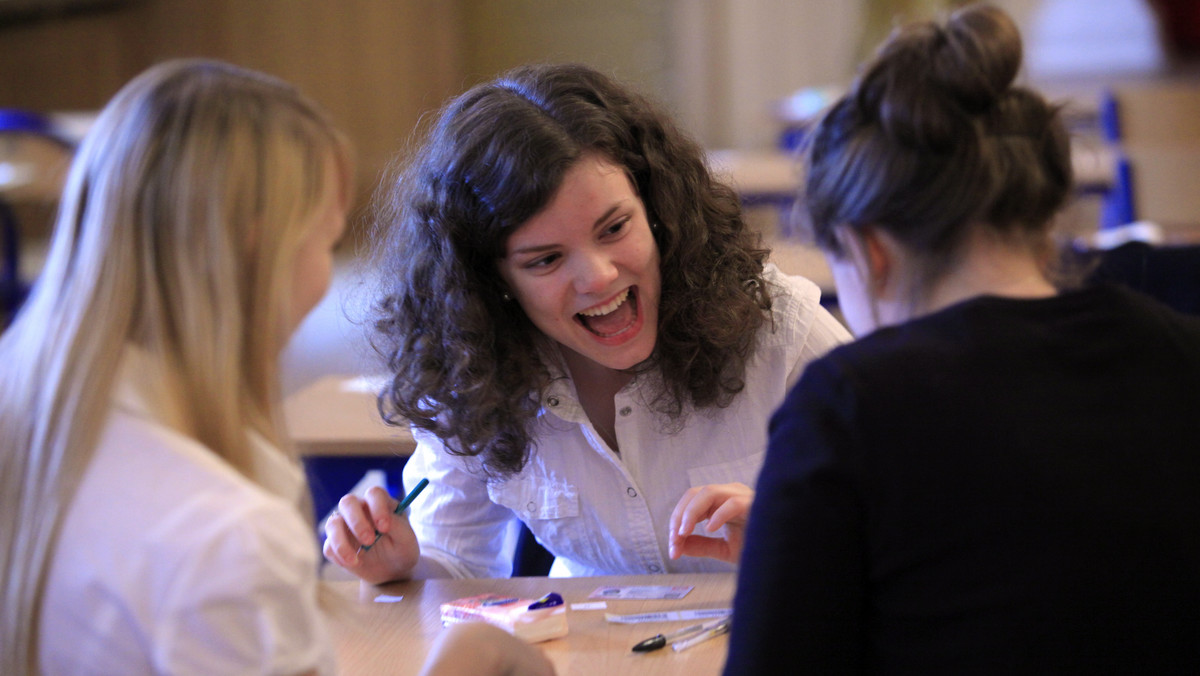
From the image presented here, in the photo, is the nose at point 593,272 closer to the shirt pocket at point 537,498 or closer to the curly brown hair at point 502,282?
the curly brown hair at point 502,282

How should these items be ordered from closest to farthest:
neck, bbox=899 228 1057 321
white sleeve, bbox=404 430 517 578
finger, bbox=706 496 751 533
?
neck, bbox=899 228 1057 321 < finger, bbox=706 496 751 533 < white sleeve, bbox=404 430 517 578

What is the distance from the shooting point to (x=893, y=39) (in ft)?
3.13

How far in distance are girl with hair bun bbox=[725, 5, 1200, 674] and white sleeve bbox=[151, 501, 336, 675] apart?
364mm

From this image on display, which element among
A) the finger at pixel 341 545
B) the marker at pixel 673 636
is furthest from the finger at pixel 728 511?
the finger at pixel 341 545

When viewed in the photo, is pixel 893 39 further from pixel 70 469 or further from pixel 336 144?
pixel 70 469

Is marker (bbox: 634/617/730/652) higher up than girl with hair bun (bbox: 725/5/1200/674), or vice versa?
girl with hair bun (bbox: 725/5/1200/674)

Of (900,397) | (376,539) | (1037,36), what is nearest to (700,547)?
(376,539)

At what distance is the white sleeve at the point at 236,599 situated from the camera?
0.78 m

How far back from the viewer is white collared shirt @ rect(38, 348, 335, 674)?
78cm

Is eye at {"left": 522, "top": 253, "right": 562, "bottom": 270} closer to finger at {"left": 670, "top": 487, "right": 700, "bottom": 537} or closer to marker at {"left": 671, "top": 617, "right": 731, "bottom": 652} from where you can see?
finger at {"left": 670, "top": 487, "right": 700, "bottom": 537}

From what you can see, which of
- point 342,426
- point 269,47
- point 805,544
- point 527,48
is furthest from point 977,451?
point 269,47

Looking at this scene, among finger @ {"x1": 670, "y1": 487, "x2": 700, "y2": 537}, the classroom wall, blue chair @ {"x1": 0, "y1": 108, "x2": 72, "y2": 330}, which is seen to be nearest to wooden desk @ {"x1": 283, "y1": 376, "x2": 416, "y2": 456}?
finger @ {"x1": 670, "y1": 487, "x2": 700, "y2": 537}

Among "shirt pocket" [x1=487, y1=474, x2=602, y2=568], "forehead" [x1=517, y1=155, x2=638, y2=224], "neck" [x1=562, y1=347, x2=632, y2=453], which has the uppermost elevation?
"forehead" [x1=517, y1=155, x2=638, y2=224]

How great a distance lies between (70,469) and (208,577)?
15cm
